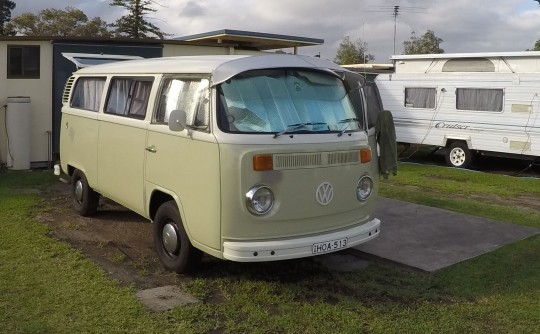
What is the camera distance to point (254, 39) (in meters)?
16.0

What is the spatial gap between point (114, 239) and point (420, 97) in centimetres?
1153

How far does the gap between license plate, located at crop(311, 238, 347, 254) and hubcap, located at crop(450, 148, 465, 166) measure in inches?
433

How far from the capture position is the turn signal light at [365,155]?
5760mm

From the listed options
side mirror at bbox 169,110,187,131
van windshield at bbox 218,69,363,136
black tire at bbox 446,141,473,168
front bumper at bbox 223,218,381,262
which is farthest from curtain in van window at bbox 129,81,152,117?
black tire at bbox 446,141,473,168

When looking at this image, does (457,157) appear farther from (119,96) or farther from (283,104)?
(283,104)

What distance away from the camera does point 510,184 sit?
497 inches

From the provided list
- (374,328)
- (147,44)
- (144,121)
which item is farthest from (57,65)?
(374,328)

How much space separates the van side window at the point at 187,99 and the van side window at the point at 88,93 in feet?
6.46

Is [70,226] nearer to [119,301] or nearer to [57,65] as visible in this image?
[119,301]

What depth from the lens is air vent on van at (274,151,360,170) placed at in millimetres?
5152

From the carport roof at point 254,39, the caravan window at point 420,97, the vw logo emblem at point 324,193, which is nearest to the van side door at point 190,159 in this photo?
the vw logo emblem at point 324,193

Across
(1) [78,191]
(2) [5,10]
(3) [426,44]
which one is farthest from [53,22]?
(1) [78,191]

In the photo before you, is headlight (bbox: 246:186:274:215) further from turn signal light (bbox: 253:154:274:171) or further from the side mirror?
Answer: the side mirror

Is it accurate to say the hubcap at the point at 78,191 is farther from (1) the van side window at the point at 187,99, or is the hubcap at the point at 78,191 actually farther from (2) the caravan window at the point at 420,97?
(2) the caravan window at the point at 420,97
